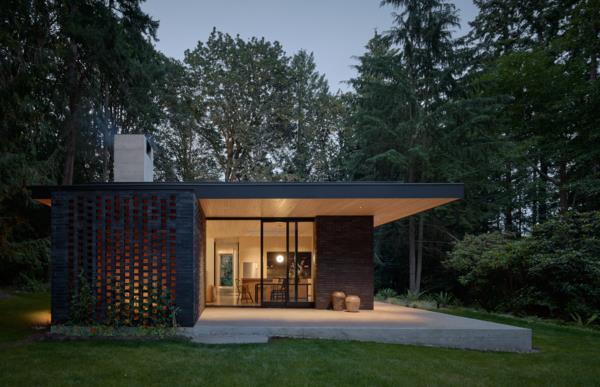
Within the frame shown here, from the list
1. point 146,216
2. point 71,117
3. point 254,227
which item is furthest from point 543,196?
point 71,117

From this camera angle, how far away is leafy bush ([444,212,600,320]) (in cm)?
1217

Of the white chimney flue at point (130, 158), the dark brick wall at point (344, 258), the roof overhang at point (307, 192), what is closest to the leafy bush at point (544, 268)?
the dark brick wall at point (344, 258)

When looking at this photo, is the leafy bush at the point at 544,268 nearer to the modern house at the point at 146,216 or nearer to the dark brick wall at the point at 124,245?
the modern house at the point at 146,216

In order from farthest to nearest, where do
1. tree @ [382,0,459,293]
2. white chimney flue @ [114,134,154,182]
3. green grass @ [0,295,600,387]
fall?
1. tree @ [382,0,459,293]
2. white chimney flue @ [114,134,154,182]
3. green grass @ [0,295,600,387]

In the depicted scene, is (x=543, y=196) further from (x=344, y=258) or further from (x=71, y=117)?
(x=71, y=117)

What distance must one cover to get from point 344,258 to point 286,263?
1661 millimetres

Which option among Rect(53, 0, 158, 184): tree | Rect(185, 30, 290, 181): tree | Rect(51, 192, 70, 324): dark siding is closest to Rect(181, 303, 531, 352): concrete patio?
Rect(51, 192, 70, 324): dark siding

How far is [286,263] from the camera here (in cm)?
1230

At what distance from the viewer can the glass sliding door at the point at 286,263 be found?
1212 cm

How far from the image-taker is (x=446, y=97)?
61.3ft

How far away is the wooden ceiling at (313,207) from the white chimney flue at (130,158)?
1.61 meters

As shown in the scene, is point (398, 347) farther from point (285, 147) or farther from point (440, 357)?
point (285, 147)

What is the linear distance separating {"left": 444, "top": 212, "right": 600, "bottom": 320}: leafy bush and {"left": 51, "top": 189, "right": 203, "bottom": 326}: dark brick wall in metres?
9.96

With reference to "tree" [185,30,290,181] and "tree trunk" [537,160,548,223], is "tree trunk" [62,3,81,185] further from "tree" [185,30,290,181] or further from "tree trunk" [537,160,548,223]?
"tree trunk" [537,160,548,223]
